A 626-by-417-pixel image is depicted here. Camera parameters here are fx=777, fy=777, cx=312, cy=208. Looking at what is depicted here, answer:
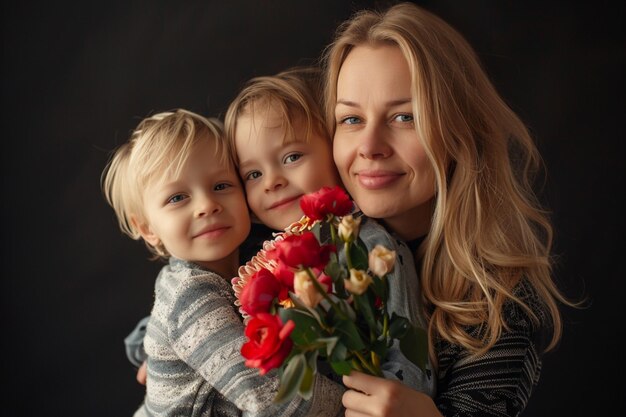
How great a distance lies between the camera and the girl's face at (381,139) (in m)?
1.63

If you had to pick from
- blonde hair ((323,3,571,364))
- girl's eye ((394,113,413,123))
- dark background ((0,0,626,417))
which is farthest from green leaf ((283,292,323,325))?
dark background ((0,0,626,417))

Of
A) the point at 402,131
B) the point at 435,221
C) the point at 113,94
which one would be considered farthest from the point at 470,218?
the point at 113,94

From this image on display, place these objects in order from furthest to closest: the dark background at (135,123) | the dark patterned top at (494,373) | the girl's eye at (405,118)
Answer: the dark background at (135,123)
the girl's eye at (405,118)
the dark patterned top at (494,373)

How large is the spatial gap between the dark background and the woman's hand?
1.23m

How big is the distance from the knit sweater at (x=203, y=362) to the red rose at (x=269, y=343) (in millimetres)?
316

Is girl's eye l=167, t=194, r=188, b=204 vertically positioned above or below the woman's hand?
above

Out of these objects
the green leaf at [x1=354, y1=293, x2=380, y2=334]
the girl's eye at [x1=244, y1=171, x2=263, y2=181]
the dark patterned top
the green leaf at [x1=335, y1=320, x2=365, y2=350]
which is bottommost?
the dark patterned top

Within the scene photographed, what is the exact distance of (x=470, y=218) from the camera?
1.69 metres

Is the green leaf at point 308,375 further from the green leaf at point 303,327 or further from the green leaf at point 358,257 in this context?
the green leaf at point 358,257

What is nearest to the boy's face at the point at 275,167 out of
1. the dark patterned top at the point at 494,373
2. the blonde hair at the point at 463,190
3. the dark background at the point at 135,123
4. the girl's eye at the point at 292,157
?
the girl's eye at the point at 292,157

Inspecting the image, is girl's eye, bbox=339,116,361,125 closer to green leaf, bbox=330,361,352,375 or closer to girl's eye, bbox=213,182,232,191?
girl's eye, bbox=213,182,232,191

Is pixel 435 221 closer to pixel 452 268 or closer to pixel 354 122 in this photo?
pixel 452 268

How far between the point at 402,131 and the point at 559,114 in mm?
872

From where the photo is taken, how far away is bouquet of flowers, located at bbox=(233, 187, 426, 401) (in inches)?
43.5
